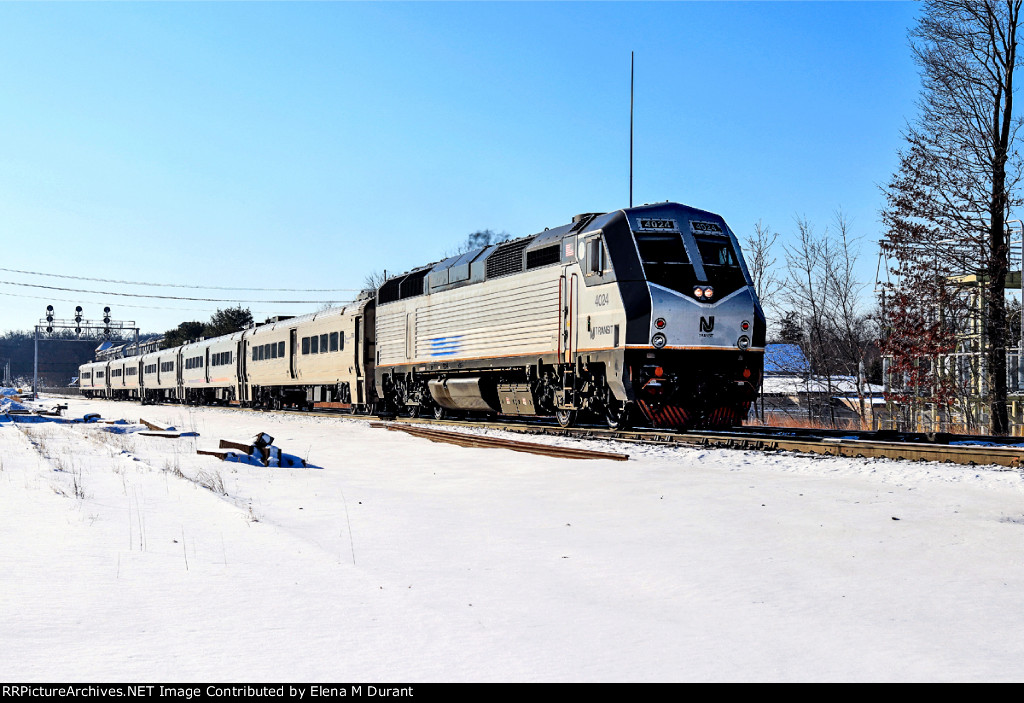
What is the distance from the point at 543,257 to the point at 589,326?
251 centimetres

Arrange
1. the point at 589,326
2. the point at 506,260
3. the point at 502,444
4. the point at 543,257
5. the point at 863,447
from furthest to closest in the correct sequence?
the point at 506,260
the point at 543,257
the point at 589,326
the point at 502,444
the point at 863,447

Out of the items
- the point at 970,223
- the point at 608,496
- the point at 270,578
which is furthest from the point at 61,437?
the point at 970,223

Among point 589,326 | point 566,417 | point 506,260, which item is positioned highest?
point 506,260

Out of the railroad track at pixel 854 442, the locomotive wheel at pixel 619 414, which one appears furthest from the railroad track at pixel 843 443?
the locomotive wheel at pixel 619 414

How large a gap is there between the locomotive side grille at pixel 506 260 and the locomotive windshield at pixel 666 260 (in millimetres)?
3963

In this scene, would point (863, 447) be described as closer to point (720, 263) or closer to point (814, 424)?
point (720, 263)

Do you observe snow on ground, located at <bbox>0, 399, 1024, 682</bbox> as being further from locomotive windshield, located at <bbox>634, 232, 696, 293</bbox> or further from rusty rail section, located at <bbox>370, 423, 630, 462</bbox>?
locomotive windshield, located at <bbox>634, 232, 696, 293</bbox>

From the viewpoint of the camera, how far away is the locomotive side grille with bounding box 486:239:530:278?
20.2m

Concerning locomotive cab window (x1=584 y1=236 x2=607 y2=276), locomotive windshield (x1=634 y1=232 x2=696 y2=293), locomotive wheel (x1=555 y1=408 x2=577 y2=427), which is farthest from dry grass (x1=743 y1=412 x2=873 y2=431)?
locomotive cab window (x1=584 y1=236 x2=607 y2=276)

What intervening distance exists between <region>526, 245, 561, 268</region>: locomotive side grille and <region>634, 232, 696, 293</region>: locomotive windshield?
2470 millimetres

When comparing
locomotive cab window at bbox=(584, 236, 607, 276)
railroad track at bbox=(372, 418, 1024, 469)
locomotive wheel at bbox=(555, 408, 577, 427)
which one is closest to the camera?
railroad track at bbox=(372, 418, 1024, 469)

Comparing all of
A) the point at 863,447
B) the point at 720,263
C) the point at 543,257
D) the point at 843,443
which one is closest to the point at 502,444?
the point at 543,257

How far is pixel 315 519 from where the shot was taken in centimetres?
866

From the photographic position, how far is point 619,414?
17609 mm
